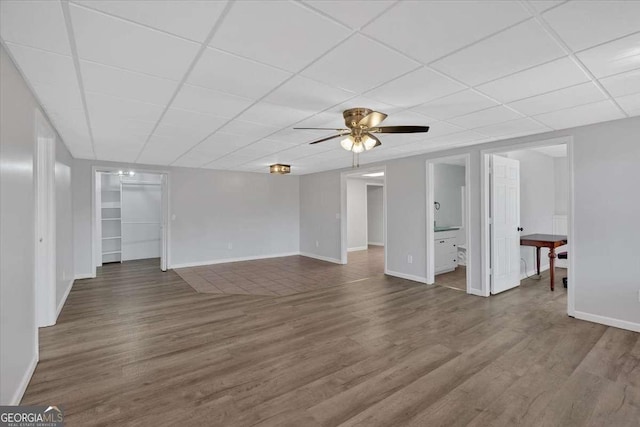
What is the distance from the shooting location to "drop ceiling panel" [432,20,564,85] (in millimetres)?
1649

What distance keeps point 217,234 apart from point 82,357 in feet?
15.5

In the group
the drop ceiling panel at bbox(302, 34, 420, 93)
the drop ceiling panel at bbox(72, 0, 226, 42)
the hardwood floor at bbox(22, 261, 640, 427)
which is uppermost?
the drop ceiling panel at bbox(302, 34, 420, 93)

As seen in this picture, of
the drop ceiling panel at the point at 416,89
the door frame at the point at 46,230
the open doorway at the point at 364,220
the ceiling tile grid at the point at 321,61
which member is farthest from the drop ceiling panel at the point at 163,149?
the open doorway at the point at 364,220

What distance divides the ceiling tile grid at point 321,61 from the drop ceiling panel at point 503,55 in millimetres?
11

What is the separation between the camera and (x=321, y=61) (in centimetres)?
191

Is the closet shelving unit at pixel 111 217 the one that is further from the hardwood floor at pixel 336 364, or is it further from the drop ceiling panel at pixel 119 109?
the drop ceiling panel at pixel 119 109

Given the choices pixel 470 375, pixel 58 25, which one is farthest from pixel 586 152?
pixel 58 25

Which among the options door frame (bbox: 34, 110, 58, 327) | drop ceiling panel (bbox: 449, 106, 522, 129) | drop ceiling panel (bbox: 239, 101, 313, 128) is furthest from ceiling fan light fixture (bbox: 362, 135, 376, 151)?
door frame (bbox: 34, 110, 58, 327)

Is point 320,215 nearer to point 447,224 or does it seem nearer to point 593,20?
point 447,224

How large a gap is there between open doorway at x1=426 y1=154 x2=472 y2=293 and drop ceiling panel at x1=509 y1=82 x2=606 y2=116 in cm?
180

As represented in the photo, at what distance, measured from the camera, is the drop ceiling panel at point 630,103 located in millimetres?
2596

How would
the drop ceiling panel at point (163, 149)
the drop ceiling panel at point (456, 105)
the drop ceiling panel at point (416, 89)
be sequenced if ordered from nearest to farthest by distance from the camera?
the drop ceiling panel at point (416, 89)
the drop ceiling panel at point (456, 105)
the drop ceiling panel at point (163, 149)

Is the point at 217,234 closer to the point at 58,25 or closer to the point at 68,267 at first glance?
the point at 68,267

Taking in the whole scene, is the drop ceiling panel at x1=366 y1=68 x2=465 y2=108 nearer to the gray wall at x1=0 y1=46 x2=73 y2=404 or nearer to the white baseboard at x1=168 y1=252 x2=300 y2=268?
the gray wall at x1=0 y1=46 x2=73 y2=404
